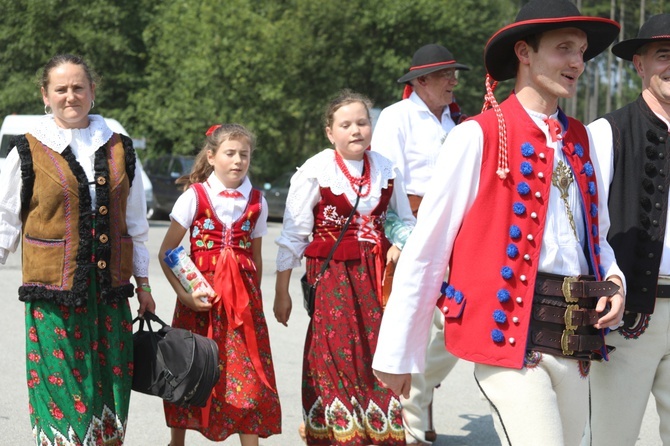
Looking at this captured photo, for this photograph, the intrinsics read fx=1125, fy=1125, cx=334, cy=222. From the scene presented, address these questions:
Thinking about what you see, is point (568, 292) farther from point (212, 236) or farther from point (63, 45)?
point (63, 45)

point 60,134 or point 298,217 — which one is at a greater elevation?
point 60,134

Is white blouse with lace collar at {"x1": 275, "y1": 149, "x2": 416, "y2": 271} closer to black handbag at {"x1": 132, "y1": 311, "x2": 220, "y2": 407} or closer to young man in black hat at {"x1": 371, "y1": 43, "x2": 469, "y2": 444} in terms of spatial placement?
young man in black hat at {"x1": 371, "y1": 43, "x2": 469, "y2": 444}

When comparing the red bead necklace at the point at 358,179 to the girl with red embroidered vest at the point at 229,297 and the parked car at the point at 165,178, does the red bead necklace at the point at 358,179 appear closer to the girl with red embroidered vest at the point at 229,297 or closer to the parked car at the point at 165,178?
the girl with red embroidered vest at the point at 229,297

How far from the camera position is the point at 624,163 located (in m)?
4.74

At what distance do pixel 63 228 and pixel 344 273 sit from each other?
1.63 m

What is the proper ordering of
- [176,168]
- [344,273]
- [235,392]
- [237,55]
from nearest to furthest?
[235,392]
[344,273]
[176,168]
[237,55]

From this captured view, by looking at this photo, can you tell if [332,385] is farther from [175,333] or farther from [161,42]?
[161,42]

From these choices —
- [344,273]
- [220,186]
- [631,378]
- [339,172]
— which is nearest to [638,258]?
[631,378]

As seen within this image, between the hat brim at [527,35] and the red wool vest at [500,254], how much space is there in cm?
27

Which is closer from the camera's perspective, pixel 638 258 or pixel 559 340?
pixel 559 340

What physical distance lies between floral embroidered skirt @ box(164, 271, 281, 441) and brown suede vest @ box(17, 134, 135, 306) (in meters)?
1.00

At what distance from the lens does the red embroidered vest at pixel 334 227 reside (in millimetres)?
5898

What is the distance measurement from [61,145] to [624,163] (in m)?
2.42

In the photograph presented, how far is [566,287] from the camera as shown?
3512mm
